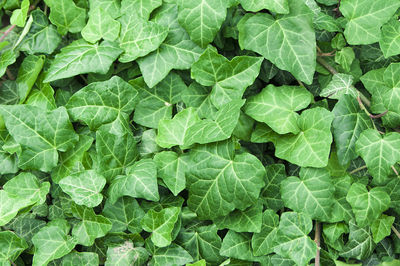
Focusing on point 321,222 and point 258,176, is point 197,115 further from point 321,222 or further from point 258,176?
point 321,222

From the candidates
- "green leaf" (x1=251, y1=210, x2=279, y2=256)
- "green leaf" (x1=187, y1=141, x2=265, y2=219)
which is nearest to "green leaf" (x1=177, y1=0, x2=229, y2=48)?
"green leaf" (x1=187, y1=141, x2=265, y2=219)

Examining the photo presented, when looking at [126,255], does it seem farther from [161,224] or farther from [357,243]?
[357,243]

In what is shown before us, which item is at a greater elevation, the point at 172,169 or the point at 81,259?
the point at 172,169

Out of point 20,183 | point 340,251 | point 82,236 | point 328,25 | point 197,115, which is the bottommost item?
point 340,251

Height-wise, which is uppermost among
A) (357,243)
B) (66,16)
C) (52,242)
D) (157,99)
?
(66,16)

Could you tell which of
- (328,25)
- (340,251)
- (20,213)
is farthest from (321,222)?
(20,213)

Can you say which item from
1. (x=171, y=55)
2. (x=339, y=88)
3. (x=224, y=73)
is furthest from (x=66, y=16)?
(x=339, y=88)

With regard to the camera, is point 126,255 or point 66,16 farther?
point 66,16
